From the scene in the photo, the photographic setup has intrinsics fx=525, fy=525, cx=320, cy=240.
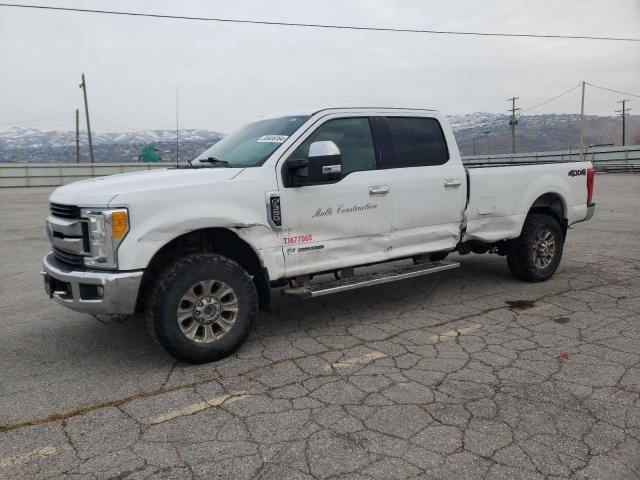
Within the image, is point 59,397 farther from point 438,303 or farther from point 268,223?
point 438,303

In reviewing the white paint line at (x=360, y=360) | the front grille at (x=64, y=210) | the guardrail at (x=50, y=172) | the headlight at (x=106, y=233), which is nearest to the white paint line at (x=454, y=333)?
the white paint line at (x=360, y=360)

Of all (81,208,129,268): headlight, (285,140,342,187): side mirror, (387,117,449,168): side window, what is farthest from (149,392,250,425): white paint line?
(387,117,449,168): side window

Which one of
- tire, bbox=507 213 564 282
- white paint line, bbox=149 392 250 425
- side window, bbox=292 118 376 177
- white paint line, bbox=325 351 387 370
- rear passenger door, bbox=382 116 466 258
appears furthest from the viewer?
tire, bbox=507 213 564 282

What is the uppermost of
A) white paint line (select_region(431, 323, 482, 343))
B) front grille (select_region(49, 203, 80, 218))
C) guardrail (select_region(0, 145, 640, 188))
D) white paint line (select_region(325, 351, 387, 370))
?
guardrail (select_region(0, 145, 640, 188))

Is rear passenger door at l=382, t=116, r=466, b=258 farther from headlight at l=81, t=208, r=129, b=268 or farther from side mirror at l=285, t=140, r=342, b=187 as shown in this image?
headlight at l=81, t=208, r=129, b=268

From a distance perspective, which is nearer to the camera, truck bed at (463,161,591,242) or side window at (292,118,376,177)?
side window at (292,118,376,177)

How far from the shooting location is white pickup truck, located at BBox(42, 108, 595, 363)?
375 cm

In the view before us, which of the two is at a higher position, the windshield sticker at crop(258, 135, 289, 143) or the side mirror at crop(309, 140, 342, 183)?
the windshield sticker at crop(258, 135, 289, 143)

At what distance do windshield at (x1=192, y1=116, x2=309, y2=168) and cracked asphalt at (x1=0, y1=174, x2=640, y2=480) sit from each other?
1.57 m

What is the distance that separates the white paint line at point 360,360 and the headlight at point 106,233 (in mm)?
1753

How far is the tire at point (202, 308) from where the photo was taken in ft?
12.5

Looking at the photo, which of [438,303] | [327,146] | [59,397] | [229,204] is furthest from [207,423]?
[438,303]

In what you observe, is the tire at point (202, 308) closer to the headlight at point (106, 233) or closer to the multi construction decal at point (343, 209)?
the headlight at point (106, 233)

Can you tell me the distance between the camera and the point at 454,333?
463cm
